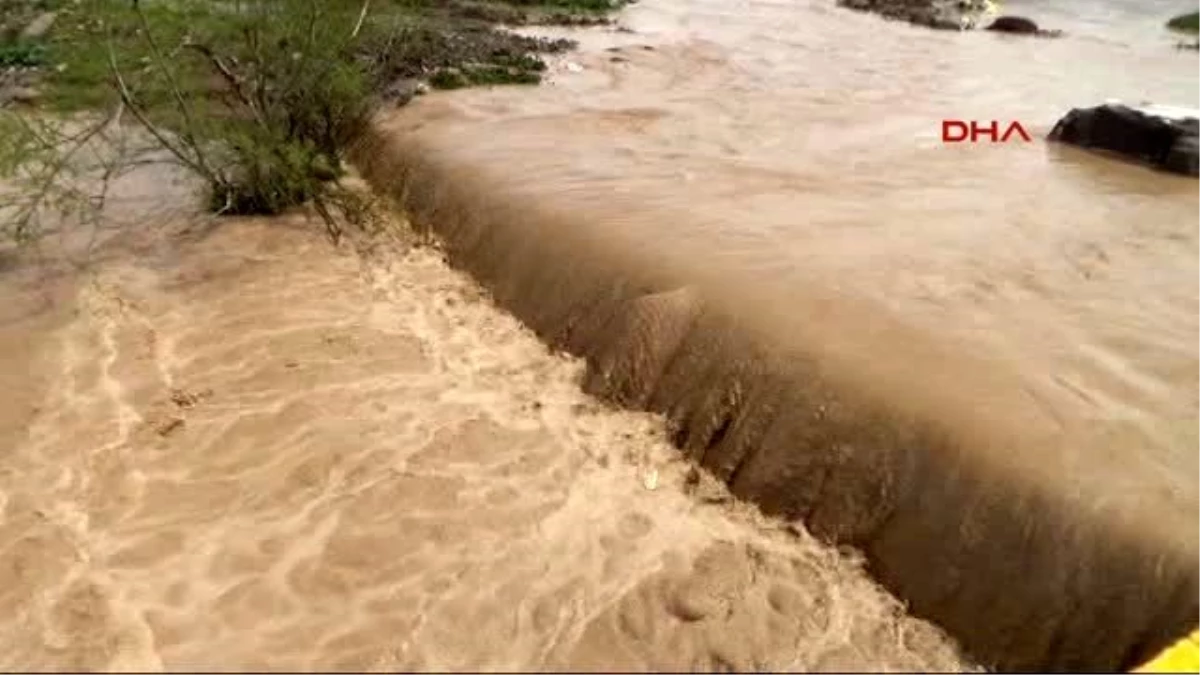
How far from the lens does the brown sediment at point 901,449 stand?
184 inches

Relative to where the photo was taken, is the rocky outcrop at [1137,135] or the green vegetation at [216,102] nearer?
the green vegetation at [216,102]

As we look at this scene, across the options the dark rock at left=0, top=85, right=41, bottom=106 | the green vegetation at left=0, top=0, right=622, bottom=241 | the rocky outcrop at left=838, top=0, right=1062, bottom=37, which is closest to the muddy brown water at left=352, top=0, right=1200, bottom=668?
the green vegetation at left=0, top=0, right=622, bottom=241

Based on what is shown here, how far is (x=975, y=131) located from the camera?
36.6 feet

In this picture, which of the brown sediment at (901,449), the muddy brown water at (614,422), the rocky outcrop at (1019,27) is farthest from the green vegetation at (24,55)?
the rocky outcrop at (1019,27)

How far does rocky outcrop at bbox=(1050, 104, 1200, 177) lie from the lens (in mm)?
9797

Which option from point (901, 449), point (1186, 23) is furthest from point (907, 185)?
point (1186, 23)

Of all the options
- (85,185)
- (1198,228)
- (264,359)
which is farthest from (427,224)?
(1198,228)

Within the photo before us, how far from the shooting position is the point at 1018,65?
1481cm

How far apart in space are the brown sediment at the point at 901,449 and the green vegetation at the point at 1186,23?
1452 cm

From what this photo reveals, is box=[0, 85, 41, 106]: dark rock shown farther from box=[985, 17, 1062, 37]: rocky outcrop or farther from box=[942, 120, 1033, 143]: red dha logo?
box=[985, 17, 1062, 37]: rocky outcrop

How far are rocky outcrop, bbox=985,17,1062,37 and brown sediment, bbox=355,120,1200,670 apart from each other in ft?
39.9

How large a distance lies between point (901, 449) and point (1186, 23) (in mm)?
16206

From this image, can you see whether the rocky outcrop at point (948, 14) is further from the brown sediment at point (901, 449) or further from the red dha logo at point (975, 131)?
the brown sediment at point (901, 449)

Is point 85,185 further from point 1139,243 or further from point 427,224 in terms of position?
point 1139,243
